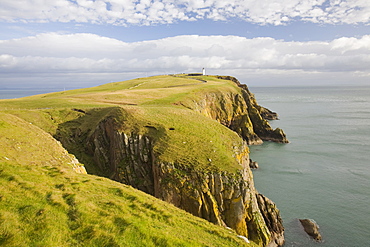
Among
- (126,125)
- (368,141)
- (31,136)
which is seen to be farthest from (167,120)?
(368,141)

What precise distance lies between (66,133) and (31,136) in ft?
53.4

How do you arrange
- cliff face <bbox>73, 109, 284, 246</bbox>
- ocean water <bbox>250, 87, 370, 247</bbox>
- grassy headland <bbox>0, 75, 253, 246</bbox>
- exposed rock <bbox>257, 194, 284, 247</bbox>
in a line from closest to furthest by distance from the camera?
grassy headland <bbox>0, 75, 253, 246</bbox>
cliff face <bbox>73, 109, 284, 246</bbox>
exposed rock <bbox>257, 194, 284, 247</bbox>
ocean water <bbox>250, 87, 370, 247</bbox>

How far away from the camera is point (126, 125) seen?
1553 inches

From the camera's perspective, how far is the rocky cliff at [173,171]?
27.4 meters

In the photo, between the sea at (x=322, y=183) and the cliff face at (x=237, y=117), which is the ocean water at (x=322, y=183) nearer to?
the sea at (x=322, y=183)

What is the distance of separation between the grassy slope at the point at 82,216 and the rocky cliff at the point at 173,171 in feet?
27.5

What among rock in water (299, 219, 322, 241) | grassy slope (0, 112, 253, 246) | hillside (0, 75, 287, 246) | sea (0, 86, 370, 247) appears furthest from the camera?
sea (0, 86, 370, 247)

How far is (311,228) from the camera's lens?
106 ft

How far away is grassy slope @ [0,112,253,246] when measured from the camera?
1335cm

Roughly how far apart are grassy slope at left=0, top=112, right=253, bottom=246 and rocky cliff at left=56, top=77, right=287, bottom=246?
8.39 m

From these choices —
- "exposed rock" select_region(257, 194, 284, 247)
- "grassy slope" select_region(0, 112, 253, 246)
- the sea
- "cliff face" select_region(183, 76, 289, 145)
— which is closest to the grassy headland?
"grassy slope" select_region(0, 112, 253, 246)

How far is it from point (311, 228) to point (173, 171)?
20.6 metres

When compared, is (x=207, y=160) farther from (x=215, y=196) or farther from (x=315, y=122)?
(x=315, y=122)

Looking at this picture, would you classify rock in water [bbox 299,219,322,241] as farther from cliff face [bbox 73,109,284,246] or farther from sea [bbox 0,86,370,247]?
cliff face [bbox 73,109,284,246]
